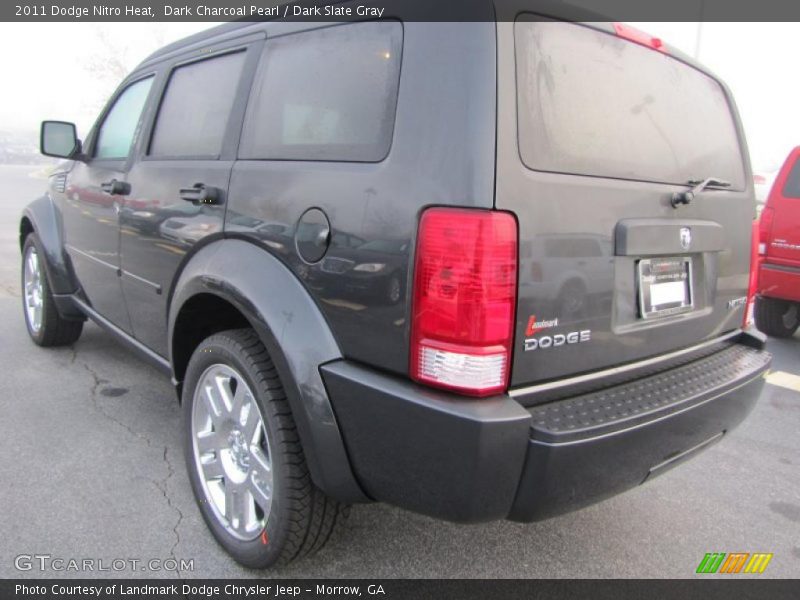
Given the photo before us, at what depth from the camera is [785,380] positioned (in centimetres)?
470

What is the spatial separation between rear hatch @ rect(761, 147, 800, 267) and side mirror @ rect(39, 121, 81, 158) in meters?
5.61

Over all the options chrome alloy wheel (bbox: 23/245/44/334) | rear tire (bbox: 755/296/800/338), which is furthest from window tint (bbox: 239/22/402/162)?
rear tire (bbox: 755/296/800/338)

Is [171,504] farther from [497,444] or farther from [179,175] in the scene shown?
[497,444]

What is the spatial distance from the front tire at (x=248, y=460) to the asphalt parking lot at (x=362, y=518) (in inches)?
6.3

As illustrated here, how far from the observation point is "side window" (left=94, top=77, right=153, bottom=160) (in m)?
3.23

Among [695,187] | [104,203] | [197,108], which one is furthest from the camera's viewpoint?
[104,203]

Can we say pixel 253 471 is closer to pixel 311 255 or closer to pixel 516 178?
pixel 311 255

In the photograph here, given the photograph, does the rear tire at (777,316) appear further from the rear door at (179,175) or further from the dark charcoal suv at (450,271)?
the rear door at (179,175)

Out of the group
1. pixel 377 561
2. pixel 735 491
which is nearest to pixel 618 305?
pixel 377 561

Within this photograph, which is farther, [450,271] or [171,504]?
[171,504]

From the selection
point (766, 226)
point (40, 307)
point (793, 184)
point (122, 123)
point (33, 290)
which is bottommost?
point (40, 307)

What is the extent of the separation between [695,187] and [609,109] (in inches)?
19.7

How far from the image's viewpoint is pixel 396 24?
69.5 inches

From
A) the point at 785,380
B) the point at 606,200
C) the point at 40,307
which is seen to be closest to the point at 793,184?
the point at 785,380
